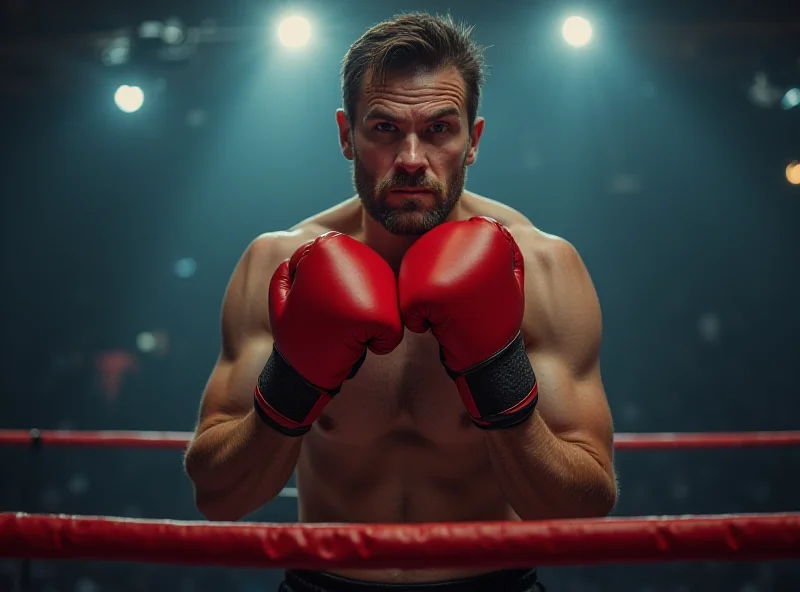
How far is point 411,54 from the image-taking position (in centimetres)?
124

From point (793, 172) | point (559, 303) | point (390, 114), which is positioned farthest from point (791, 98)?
point (390, 114)

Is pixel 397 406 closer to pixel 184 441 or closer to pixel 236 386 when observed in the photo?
pixel 236 386

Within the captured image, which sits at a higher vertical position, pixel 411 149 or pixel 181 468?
pixel 411 149

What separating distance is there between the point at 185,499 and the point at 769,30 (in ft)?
16.0

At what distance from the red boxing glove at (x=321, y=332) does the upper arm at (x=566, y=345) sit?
294 millimetres

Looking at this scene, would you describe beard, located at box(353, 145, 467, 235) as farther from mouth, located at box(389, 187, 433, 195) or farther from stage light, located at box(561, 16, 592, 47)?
stage light, located at box(561, 16, 592, 47)

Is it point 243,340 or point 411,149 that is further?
point 243,340

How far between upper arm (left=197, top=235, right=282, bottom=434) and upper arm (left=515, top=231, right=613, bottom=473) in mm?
465

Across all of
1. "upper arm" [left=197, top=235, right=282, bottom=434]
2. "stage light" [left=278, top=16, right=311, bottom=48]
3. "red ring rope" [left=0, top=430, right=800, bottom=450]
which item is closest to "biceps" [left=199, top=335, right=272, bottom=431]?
"upper arm" [left=197, top=235, right=282, bottom=434]

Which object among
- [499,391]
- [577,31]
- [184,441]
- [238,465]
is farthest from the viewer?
[577,31]

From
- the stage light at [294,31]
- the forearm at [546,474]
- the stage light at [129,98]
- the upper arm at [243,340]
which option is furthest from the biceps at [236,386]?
the stage light at [129,98]

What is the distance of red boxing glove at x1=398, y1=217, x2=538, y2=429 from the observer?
3.27 ft

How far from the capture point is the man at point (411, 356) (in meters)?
1.01

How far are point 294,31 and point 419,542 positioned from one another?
14.6 feet
